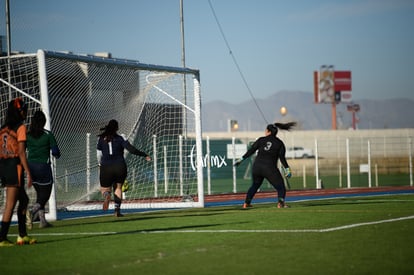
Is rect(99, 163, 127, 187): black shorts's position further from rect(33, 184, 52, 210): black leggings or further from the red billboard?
the red billboard

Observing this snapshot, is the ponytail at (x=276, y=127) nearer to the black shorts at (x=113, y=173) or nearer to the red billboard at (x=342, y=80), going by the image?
the black shorts at (x=113, y=173)

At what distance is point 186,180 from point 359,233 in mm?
12984

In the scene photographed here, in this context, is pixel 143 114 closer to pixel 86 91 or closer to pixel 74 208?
pixel 86 91

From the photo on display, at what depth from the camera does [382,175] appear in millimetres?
48969

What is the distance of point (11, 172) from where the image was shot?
1163 centimetres

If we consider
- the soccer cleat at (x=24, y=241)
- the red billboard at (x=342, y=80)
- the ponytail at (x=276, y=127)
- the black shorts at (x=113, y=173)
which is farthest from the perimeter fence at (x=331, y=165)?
the red billboard at (x=342, y=80)

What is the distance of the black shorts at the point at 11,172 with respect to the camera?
38.1 feet

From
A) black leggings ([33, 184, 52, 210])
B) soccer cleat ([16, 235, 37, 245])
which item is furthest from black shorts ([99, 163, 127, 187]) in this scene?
soccer cleat ([16, 235, 37, 245])

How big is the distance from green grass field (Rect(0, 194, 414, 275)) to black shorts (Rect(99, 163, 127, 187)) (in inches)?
56.5

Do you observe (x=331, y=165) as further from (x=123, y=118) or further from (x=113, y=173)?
(x=113, y=173)

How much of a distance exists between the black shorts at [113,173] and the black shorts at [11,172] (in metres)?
5.47

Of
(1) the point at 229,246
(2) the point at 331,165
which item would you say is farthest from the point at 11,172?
(2) the point at 331,165

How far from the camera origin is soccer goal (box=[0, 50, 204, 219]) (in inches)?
827

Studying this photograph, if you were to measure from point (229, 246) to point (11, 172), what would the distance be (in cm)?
329
